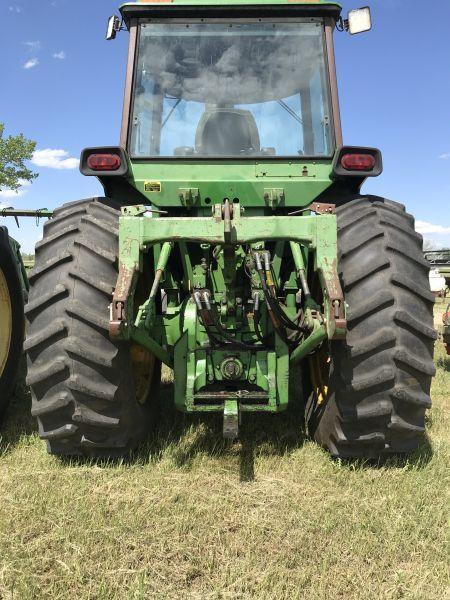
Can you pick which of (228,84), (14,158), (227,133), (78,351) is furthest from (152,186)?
(14,158)

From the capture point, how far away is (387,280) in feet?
8.28

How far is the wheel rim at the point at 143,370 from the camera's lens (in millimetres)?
3277

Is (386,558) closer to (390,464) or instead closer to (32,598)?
(390,464)

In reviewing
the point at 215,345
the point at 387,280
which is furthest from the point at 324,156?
the point at 215,345

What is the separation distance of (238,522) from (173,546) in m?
0.33

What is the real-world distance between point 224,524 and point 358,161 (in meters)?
2.12

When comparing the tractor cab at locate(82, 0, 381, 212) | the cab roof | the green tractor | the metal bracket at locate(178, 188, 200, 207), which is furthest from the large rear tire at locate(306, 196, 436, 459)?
the cab roof

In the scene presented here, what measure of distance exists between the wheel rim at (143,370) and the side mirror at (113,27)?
210 cm

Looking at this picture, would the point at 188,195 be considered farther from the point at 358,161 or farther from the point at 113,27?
the point at 113,27

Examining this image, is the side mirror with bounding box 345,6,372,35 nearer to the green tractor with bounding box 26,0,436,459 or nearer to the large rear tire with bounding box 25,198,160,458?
the green tractor with bounding box 26,0,436,459

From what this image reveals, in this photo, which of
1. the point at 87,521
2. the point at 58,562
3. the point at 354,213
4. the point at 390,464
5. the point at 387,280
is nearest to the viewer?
the point at 58,562

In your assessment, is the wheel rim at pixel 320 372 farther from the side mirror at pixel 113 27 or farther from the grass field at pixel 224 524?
the side mirror at pixel 113 27

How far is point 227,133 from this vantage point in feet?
11.1

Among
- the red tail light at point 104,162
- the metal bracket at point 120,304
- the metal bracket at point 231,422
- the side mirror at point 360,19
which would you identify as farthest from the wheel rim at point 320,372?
the side mirror at point 360,19
